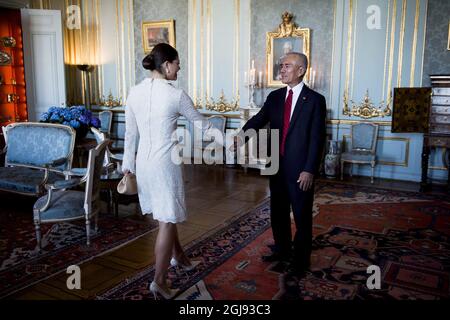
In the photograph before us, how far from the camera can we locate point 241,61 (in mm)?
5855

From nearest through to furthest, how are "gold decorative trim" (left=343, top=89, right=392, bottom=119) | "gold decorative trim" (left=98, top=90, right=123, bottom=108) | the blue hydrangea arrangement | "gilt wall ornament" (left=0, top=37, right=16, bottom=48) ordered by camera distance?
the blue hydrangea arrangement
"gold decorative trim" (left=343, top=89, right=392, bottom=119)
"gilt wall ornament" (left=0, top=37, right=16, bottom=48)
"gold decorative trim" (left=98, top=90, right=123, bottom=108)

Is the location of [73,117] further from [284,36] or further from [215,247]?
[284,36]

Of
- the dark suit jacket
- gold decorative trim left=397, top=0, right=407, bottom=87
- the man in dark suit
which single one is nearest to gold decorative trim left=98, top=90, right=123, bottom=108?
gold decorative trim left=397, top=0, right=407, bottom=87

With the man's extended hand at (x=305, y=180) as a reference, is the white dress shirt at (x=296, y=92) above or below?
above

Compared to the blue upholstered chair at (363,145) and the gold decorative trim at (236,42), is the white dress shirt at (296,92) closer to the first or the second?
the blue upholstered chair at (363,145)

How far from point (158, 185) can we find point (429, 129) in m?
3.65

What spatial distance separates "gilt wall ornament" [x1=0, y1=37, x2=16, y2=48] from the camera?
657 centimetres

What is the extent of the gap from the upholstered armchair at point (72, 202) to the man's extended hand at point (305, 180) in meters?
1.42

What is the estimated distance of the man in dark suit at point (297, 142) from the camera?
2211 mm

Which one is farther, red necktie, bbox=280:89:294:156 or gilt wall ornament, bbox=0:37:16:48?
gilt wall ornament, bbox=0:37:16:48

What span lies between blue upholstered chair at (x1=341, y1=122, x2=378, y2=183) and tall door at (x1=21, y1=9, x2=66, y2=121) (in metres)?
4.43

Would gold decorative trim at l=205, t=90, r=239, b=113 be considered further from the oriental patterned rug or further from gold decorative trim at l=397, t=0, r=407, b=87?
the oriental patterned rug

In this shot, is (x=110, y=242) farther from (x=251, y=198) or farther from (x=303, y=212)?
(x=251, y=198)

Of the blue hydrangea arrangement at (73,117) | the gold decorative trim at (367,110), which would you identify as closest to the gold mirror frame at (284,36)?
the gold decorative trim at (367,110)
